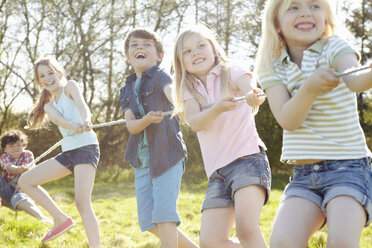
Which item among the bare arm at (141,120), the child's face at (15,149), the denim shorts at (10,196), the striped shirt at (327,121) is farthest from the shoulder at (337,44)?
the child's face at (15,149)

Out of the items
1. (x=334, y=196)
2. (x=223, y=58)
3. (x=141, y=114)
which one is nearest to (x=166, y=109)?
(x=141, y=114)

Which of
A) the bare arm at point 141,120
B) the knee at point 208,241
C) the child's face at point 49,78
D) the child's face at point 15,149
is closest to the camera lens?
the knee at point 208,241

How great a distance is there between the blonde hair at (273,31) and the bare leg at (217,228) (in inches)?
30.5

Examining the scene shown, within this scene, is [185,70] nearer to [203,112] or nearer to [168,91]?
[203,112]

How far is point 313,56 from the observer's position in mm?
2146

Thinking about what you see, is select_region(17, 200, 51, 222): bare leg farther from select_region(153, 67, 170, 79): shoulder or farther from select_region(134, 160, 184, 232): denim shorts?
select_region(153, 67, 170, 79): shoulder

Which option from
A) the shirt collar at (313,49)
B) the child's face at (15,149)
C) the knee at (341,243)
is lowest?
the knee at (341,243)

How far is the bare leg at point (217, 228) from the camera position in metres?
2.54

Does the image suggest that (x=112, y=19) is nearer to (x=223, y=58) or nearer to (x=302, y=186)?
(x=223, y=58)

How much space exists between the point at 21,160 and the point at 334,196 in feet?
16.2

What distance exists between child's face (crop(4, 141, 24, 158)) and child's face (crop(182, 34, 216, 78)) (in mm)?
3899

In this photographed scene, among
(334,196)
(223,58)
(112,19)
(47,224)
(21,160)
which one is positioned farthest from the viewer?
(112,19)

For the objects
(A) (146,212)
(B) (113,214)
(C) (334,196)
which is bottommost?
(B) (113,214)

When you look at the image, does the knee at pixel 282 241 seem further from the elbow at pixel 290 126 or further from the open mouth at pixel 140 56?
the open mouth at pixel 140 56
